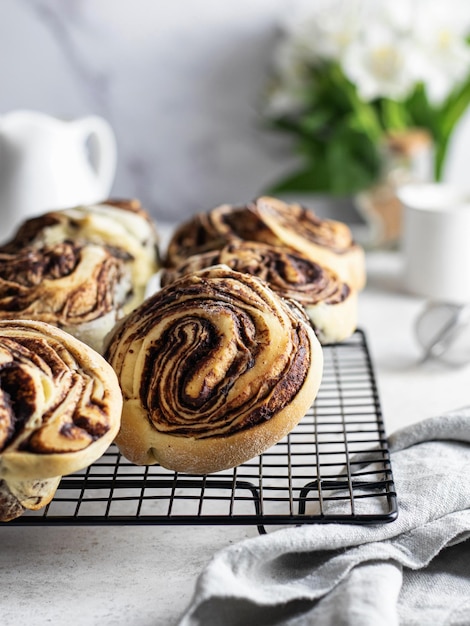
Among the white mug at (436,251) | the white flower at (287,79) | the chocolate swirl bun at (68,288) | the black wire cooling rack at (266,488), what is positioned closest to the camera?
the black wire cooling rack at (266,488)

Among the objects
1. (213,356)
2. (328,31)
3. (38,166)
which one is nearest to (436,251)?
(328,31)

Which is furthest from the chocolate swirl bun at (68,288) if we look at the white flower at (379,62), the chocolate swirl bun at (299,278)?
the white flower at (379,62)

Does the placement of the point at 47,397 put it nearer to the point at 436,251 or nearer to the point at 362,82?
the point at 436,251

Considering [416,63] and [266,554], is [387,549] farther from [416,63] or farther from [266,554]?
[416,63]

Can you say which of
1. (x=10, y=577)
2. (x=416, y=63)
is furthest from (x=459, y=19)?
(x=10, y=577)

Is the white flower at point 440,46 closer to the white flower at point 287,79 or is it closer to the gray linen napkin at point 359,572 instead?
the white flower at point 287,79

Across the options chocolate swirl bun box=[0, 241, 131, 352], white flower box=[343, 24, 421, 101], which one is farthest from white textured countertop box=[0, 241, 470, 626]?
white flower box=[343, 24, 421, 101]

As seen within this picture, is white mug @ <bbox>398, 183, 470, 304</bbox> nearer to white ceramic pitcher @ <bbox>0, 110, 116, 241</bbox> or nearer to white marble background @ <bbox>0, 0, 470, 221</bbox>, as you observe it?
white marble background @ <bbox>0, 0, 470, 221</bbox>
